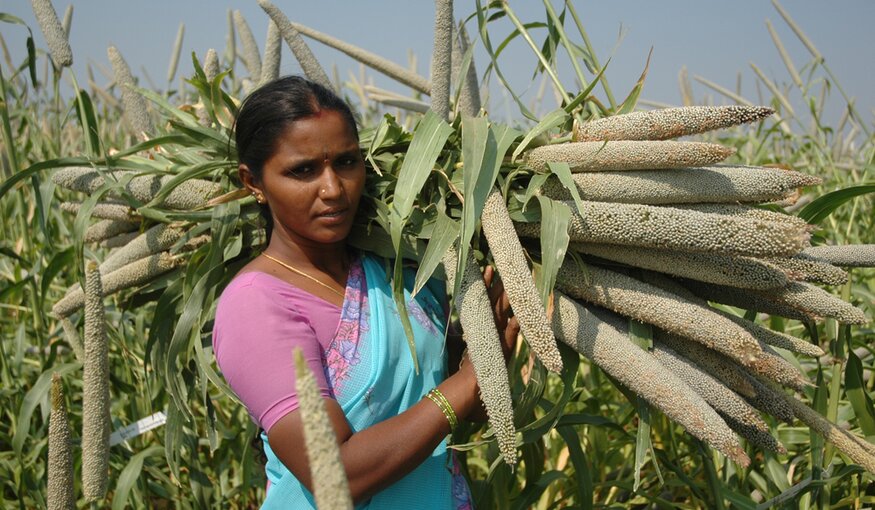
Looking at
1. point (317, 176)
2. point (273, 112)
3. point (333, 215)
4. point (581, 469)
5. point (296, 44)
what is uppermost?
point (296, 44)

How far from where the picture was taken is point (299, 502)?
6.43ft

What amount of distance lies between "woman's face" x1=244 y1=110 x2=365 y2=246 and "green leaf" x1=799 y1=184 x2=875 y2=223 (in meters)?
1.22

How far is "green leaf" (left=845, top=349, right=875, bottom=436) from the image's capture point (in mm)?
2262

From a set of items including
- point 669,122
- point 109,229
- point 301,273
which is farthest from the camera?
point 109,229

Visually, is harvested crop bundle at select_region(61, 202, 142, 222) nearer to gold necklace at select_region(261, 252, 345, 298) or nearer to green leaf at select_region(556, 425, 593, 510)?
gold necklace at select_region(261, 252, 345, 298)

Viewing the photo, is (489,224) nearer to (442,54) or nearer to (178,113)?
(442,54)

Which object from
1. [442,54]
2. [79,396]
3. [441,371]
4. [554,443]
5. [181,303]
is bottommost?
[554,443]

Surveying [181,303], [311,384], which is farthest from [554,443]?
[311,384]

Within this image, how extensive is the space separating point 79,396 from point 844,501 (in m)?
3.16

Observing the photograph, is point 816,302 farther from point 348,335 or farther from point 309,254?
point 309,254

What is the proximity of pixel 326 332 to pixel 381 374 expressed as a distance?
17 cm

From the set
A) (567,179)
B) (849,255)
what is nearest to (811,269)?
(849,255)

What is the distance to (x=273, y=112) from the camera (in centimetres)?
189

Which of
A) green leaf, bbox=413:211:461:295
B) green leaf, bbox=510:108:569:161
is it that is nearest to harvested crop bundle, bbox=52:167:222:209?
green leaf, bbox=413:211:461:295
